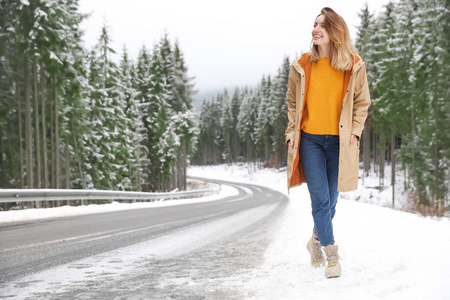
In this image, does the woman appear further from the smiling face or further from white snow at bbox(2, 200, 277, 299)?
white snow at bbox(2, 200, 277, 299)

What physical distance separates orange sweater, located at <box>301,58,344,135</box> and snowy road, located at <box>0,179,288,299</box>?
166 cm

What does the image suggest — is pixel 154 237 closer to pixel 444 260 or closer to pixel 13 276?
pixel 13 276

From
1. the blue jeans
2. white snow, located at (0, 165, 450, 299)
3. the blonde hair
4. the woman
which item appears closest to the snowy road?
white snow, located at (0, 165, 450, 299)

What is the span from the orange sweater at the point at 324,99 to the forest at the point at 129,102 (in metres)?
12.3

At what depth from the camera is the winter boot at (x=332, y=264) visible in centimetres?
343

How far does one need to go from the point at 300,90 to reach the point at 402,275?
6.03 feet

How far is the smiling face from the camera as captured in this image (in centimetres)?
365

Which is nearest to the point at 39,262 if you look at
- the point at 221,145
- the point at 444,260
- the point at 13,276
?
the point at 13,276

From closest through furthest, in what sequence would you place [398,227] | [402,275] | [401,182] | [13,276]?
[402,275], [13,276], [398,227], [401,182]

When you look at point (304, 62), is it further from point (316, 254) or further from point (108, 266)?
point (108, 266)

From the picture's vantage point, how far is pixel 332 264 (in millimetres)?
3482

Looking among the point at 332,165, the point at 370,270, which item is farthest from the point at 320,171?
the point at 370,270

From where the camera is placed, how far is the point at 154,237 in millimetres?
6547

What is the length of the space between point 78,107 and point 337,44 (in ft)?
80.0
